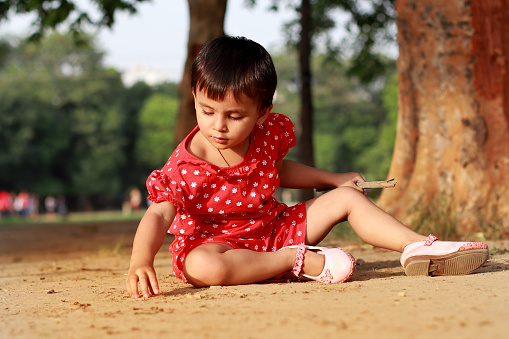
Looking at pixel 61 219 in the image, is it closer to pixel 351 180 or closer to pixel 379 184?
pixel 351 180

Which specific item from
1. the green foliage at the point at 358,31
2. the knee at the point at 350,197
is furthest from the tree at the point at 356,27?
the knee at the point at 350,197

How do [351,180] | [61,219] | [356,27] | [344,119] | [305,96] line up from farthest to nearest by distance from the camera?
[344,119]
[61,219]
[356,27]
[305,96]
[351,180]

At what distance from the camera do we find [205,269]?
3.01 m

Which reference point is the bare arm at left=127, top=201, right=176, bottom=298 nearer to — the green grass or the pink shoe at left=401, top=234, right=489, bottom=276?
the pink shoe at left=401, top=234, right=489, bottom=276

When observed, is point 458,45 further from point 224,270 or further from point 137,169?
point 137,169

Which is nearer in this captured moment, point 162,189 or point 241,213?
point 162,189

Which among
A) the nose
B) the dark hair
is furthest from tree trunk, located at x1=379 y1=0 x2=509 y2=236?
the nose

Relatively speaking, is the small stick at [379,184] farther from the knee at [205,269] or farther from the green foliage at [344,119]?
the green foliage at [344,119]

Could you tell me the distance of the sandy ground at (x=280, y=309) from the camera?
195 centimetres

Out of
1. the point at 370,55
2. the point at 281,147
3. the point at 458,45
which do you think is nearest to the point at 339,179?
the point at 281,147

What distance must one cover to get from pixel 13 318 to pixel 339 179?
6.28 ft

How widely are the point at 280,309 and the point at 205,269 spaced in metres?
0.79

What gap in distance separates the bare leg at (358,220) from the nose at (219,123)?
78 cm

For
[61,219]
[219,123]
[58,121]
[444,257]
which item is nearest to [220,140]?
[219,123]
